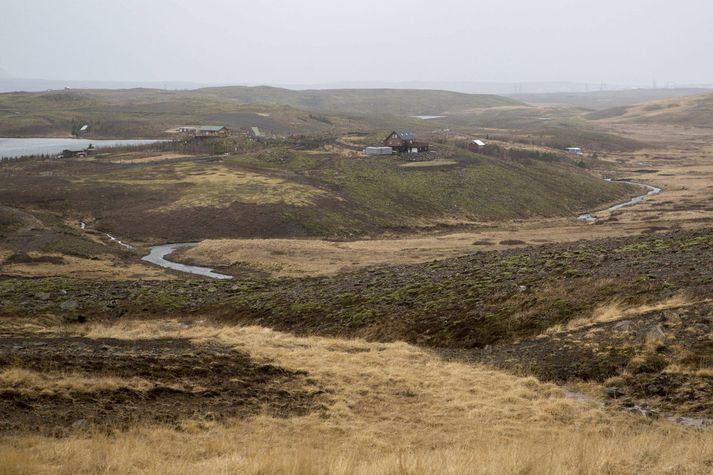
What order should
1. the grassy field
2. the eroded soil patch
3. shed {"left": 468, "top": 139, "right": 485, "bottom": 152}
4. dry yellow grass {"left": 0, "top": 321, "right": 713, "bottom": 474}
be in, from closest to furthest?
dry yellow grass {"left": 0, "top": 321, "right": 713, "bottom": 474}
the eroded soil patch
the grassy field
shed {"left": 468, "top": 139, "right": 485, "bottom": 152}

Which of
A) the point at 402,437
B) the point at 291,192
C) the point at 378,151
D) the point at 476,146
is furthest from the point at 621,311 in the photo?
the point at 476,146

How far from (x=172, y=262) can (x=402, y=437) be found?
5296cm

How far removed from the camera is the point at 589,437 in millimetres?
16812

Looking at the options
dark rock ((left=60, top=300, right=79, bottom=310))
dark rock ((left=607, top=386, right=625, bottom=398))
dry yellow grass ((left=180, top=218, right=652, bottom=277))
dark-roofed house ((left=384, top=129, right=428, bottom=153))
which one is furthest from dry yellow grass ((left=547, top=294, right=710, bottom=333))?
dark-roofed house ((left=384, top=129, right=428, bottom=153))

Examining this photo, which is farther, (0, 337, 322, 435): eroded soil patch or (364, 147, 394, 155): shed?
(364, 147, 394, 155): shed

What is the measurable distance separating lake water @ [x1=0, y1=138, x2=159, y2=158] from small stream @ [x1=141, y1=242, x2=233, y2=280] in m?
80.3

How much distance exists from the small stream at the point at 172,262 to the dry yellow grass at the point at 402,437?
119ft

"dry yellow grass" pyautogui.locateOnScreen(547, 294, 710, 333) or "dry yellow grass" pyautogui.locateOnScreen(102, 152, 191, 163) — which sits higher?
"dry yellow grass" pyautogui.locateOnScreen(102, 152, 191, 163)

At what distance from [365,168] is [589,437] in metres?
100

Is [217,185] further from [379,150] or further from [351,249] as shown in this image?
[379,150]

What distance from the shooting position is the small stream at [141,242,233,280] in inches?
2395

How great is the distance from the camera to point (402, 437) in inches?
680

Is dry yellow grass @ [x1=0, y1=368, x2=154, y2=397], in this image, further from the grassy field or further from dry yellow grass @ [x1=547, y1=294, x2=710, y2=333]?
the grassy field

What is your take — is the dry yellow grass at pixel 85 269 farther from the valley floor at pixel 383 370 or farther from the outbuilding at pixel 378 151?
the outbuilding at pixel 378 151
